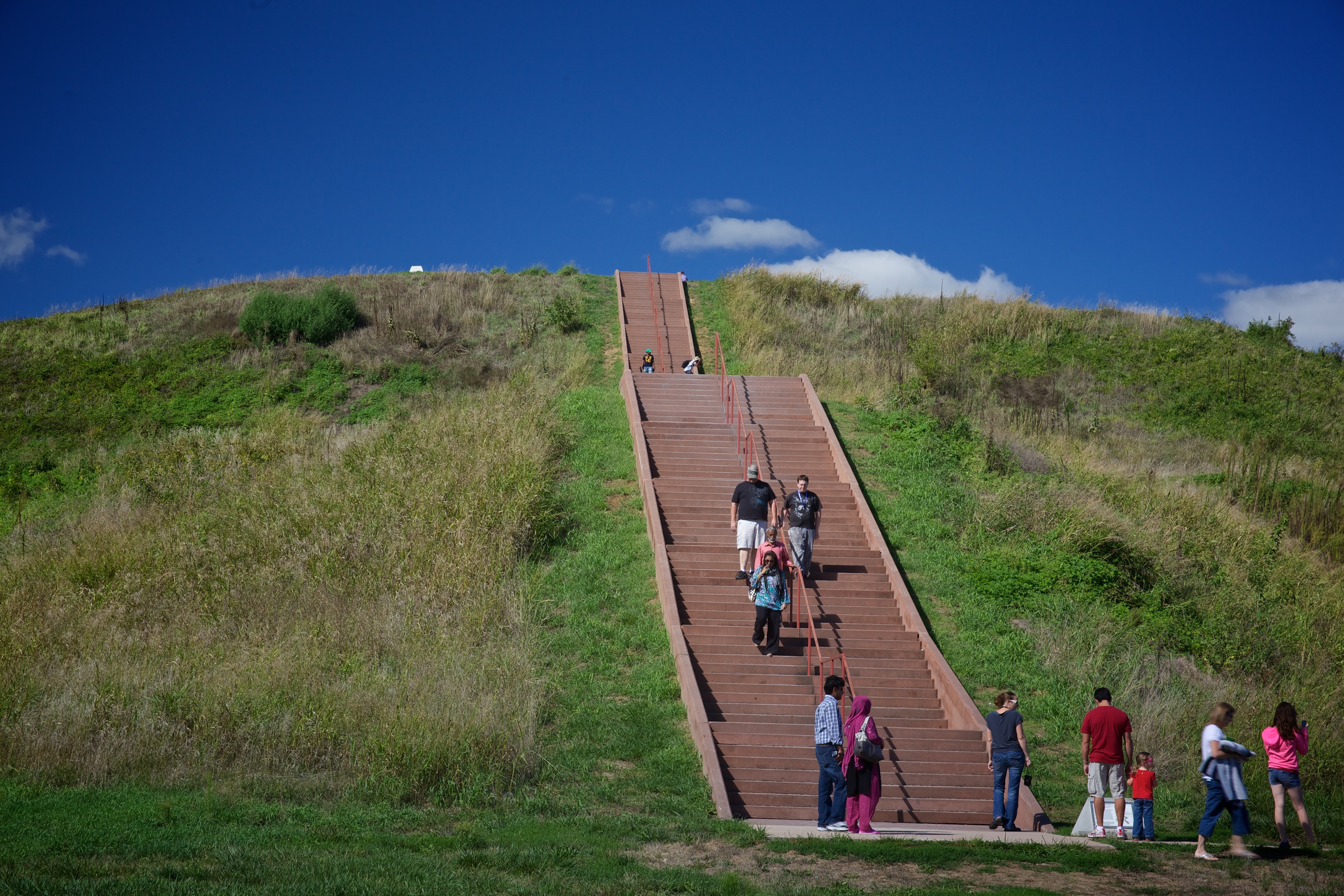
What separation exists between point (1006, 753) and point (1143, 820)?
138 cm

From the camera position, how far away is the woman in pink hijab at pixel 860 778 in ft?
29.7

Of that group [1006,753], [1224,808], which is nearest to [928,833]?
Result: [1006,753]

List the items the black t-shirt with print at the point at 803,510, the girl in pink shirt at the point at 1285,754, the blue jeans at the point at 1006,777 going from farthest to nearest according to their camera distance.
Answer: the black t-shirt with print at the point at 803,510 < the blue jeans at the point at 1006,777 < the girl in pink shirt at the point at 1285,754

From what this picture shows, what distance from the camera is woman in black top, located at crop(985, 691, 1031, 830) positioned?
948 cm

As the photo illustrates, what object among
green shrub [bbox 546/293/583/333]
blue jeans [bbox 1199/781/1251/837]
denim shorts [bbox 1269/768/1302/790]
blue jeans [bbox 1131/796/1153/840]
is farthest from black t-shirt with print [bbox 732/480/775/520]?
green shrub [bbox 546/293/583/333]

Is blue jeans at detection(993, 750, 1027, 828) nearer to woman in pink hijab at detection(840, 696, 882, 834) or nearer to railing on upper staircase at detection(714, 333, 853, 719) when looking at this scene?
woman in pink hijab at detection(840, 696, 882, 834)

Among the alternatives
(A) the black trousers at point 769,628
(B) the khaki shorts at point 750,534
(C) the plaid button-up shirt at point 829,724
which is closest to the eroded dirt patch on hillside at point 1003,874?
(C) the plaid button-up shirt at point 829,724

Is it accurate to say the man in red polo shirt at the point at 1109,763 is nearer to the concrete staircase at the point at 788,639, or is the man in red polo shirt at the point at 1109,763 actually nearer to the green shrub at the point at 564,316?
the concrete staircase at the point at 788,639

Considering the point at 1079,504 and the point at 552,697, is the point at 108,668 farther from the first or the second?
the point at 1079,504

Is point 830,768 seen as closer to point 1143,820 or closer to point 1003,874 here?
point 1003,874

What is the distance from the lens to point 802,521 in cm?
1364

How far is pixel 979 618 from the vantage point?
46.6ft

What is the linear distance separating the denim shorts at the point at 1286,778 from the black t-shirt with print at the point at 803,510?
20.4 ft

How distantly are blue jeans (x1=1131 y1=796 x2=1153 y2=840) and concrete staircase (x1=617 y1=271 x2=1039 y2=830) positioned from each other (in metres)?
0.99
